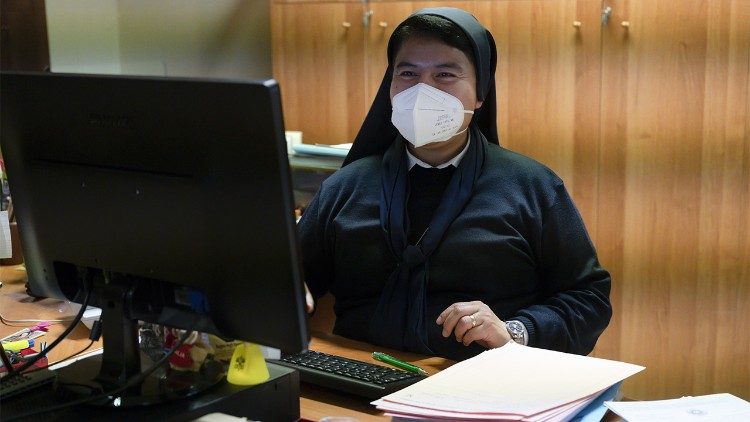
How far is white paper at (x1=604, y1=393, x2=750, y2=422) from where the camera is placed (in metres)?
Result: 1.36

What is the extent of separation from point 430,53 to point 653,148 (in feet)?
3.93

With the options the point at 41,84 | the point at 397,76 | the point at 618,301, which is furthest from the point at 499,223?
the point at 618,301

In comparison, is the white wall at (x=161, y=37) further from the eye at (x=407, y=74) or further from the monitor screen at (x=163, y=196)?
the monitor screen at (x=163, y=196)

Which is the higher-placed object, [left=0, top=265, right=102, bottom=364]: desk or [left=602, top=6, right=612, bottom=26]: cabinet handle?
[left=602, top=6, right=612, bottom=26]: cabinet handle

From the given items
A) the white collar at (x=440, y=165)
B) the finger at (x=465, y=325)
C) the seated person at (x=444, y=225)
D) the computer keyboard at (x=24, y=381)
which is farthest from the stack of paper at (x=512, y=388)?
the white collar at (x=440, y=165)

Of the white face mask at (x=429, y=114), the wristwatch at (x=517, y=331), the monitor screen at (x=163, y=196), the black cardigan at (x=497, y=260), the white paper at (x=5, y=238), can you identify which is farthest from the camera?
the white paper at (x=5, y=238)

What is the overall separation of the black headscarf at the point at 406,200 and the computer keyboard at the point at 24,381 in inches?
31.0

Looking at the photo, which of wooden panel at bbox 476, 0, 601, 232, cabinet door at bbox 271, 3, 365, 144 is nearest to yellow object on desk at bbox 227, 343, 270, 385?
wooden panel at bbox 476, 0, 601, 232

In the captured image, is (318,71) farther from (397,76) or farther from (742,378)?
(742,378)

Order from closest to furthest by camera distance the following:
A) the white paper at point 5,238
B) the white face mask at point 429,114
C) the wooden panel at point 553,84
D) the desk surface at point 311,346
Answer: the desk surface at point 311,346
the white face mask at point 429,114
the white paper at point 5,238
the wooden panel at point 553,84

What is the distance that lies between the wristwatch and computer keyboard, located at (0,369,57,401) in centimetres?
86

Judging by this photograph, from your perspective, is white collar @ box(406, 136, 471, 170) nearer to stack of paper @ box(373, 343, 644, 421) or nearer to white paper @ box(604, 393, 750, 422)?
stack of paper @ box(373, 343, 644, 421)

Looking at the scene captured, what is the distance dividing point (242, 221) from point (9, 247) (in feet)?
5.08

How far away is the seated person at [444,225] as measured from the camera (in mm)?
2033
